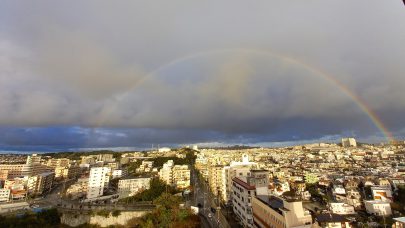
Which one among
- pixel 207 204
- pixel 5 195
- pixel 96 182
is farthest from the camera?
pixel 96 182

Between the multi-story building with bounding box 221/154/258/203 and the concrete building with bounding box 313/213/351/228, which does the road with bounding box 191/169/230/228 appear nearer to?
the multi-story building with bounding box 221/154/258/203

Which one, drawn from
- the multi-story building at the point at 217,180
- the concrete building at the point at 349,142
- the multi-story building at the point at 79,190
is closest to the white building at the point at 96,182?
the multi-story building at the point at 79,190

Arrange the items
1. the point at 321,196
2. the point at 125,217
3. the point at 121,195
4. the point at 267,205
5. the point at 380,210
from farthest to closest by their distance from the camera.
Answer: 1. the point at 121,195
2. the point at 321,196
3. the point at 125,217
4. the point at 380,210
5. the point at 267,205

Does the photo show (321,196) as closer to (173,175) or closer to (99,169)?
(173,175)

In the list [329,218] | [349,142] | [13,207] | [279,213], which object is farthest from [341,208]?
[349,142]

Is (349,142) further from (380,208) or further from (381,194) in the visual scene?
(380,208)

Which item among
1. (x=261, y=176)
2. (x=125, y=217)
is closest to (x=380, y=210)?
(x=261, y=176)
